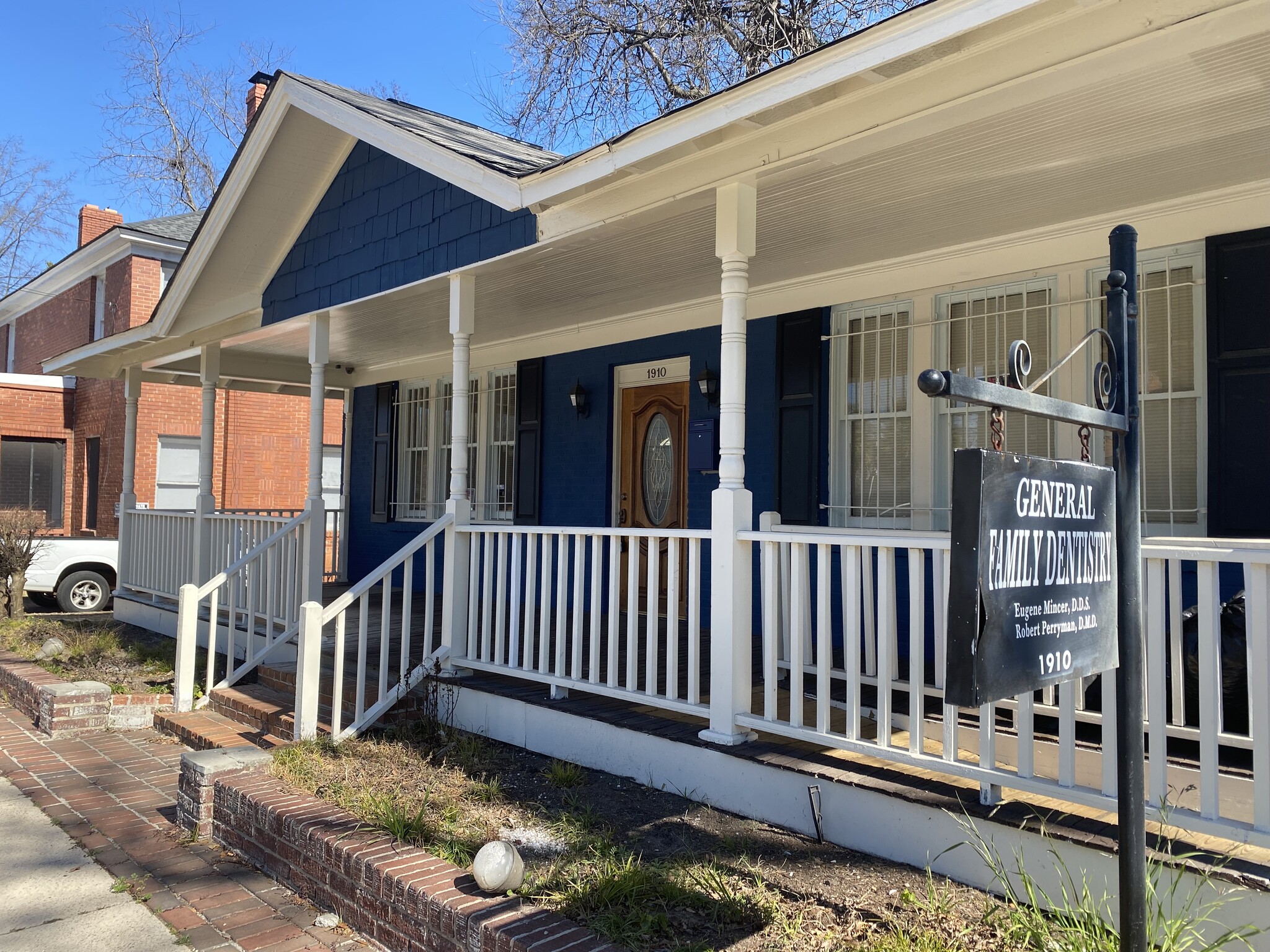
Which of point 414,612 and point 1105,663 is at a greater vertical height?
point 1105,663

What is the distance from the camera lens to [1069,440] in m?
5.47

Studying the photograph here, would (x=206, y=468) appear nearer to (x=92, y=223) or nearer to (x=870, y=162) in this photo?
(x=870, y=162)

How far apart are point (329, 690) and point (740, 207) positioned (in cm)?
418

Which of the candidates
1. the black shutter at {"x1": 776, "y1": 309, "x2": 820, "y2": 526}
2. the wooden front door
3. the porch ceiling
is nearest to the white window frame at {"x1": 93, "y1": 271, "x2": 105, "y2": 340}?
the porch ceiling

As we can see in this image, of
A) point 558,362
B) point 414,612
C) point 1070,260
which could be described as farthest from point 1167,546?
point 414,612

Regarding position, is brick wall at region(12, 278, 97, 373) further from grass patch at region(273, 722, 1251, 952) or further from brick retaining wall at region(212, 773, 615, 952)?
grass patch at region(273, 722, 1251, 952)

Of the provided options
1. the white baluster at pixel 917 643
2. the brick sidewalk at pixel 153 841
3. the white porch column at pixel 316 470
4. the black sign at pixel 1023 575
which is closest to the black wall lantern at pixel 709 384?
the white porch column at pixel 316 470

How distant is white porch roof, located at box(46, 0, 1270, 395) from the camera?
3.47m

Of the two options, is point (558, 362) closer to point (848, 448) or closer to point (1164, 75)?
point (848, 448)

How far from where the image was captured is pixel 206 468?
32.2ft

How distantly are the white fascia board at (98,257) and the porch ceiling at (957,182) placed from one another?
1141cm

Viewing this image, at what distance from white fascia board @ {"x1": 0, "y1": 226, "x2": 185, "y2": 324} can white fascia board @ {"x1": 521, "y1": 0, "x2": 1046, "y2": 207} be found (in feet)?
47.1

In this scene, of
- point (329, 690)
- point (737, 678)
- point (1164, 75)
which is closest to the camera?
point (1164, 75)

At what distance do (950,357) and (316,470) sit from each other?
16.2ft
